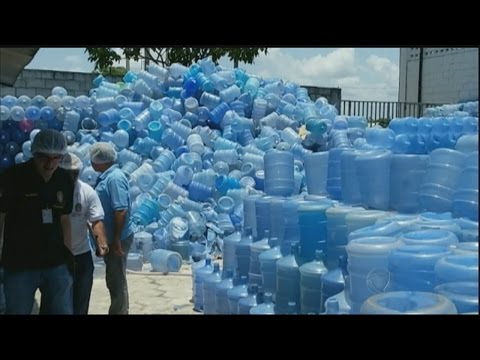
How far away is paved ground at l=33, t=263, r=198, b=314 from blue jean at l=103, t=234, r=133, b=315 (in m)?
1.02

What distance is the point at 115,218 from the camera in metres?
3.97

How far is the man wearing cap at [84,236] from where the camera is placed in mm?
3629

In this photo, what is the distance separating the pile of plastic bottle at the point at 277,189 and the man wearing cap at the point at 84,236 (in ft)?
3.61

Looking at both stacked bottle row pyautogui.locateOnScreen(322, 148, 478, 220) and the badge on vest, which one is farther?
stacked bottle row pyautogui.locateOnScreen(322, 148, 478, 220)

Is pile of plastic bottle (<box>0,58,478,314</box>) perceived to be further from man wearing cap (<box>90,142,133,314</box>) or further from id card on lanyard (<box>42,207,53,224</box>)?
id card on lanyard (<box>42,207,53,224</box>)

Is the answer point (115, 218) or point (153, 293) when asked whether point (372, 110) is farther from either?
point (115, 218)

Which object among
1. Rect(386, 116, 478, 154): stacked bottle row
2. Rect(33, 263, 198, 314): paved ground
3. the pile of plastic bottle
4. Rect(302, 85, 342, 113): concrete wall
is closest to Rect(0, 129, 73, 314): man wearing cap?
the pile of plastic bottle

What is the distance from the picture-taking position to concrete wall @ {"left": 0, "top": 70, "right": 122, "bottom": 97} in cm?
1070

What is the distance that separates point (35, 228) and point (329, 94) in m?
11.5
